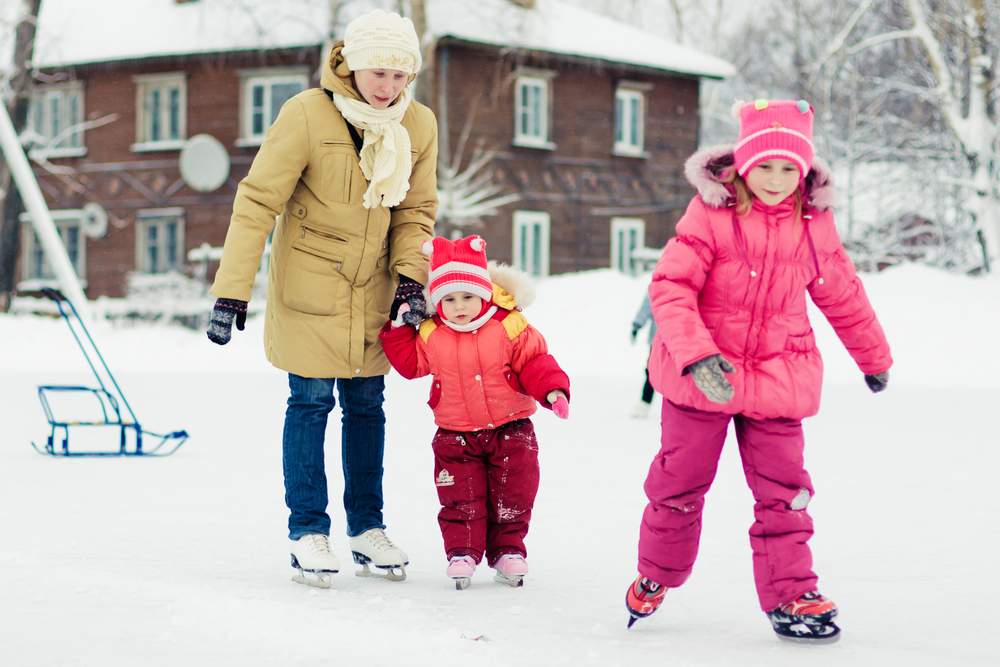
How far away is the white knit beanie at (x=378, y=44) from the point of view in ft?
11.1

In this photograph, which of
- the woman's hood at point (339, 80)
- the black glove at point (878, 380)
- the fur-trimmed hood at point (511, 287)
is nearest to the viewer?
the black glove at point (878, 380)

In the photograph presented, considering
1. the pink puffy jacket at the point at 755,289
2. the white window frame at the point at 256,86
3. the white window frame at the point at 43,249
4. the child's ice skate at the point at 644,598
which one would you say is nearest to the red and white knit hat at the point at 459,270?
the pink puffy jacket at the point at 755,289

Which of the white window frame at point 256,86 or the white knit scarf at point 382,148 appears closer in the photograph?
the white knit scarf at point 382,148


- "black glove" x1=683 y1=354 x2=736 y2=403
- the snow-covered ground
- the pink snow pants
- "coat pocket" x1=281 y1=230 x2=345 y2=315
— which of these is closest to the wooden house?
the snow-covered ground

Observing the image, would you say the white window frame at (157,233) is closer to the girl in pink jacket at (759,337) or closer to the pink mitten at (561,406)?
the pink mitten at (561,406)

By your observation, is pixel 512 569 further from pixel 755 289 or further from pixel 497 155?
pixel 497 155

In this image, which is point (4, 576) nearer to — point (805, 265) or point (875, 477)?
point (805, 265)

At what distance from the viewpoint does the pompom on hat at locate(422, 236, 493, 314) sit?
Answer: 11.2 feet

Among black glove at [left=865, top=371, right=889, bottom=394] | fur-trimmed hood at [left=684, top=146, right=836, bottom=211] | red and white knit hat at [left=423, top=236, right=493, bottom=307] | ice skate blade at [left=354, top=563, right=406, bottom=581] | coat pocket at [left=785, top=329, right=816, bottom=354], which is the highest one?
fur-trimmed hood at [left=684, top=146, right=836, bottom=211]

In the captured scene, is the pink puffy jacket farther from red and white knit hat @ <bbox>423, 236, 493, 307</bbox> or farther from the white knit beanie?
the white knit beanie

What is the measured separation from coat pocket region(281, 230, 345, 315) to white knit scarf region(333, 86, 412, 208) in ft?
0.67

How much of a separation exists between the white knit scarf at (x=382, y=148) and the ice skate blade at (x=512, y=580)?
123 cm

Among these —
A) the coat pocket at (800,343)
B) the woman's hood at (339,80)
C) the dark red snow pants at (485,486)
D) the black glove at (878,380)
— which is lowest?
the dark red snow pants at (485,486)

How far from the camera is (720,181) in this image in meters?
2.96
